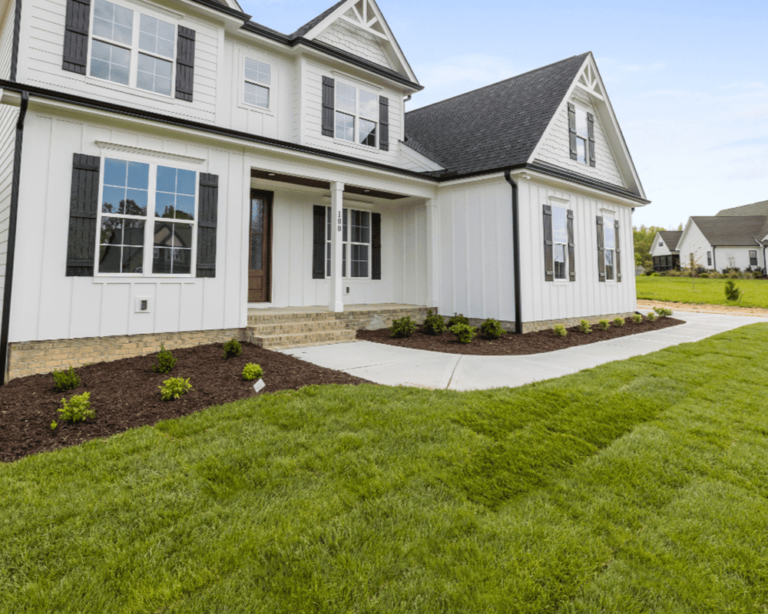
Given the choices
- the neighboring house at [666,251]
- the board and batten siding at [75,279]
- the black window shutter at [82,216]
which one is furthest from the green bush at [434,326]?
the neighboring house at [666,251]

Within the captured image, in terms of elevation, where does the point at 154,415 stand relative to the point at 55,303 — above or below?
below

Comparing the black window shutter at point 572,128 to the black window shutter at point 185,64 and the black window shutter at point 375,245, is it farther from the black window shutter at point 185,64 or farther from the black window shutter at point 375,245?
the black window shutter at point 185,64

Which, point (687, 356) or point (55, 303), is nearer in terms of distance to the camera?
point (55, 303)

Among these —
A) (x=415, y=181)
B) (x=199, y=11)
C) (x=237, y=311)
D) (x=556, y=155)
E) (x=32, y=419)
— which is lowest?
(x=32, y=419)

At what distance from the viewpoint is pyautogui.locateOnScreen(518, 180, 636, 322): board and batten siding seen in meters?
9.47

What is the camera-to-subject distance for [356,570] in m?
1.87

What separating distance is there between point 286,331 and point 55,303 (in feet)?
11.3

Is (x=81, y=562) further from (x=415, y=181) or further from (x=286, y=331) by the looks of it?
(x=415, y=181)

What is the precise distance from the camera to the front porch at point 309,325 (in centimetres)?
725

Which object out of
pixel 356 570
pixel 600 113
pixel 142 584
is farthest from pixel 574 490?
pixel 600 113

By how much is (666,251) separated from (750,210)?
825cm

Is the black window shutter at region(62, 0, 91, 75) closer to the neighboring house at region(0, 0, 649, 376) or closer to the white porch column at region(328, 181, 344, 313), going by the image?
the neighboring house at region(0, 0, 649, 376)

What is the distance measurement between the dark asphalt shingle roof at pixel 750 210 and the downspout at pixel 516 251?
46.8 metres

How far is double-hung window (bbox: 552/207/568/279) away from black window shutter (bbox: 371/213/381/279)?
464 centimetres
